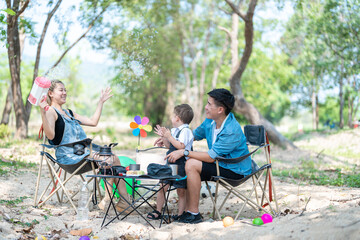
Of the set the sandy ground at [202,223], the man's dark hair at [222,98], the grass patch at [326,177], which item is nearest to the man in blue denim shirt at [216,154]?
the man's dark hair at [222,98]

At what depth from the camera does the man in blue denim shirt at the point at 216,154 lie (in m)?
3.11

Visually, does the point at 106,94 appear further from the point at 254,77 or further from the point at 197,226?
the point at 254,77

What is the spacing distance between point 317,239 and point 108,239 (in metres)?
1.48

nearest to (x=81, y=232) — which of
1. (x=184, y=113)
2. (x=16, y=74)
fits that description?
(x=184, y=113)

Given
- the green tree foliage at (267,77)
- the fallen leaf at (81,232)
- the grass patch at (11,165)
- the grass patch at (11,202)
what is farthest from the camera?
the green tree foliage at (267,77)

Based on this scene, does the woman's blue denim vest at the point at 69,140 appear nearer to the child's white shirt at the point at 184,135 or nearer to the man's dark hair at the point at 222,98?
the child's white shirt at the point at 184,135

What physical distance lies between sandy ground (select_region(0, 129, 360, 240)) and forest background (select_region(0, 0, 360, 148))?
5.23 ft

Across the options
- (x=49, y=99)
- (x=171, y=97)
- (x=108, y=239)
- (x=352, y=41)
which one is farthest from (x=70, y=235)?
(x=171, y=97)

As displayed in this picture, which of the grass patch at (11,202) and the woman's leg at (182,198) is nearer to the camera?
the woman's leg at (182,198)

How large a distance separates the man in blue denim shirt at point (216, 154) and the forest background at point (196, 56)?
207 centimetres

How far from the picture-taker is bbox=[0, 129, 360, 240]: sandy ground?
90.7 inches

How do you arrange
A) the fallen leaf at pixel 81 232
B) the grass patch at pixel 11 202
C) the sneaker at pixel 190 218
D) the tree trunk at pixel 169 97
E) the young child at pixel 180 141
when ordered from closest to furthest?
1. the fallen leaf at pixel 81 232
2. the sneaker at pixel 190 218
3. the young child at pixel 180 141
4. the grass patch at pixel 11 202
5. the tree trunk at pixel 169 97

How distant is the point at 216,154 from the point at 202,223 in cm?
57

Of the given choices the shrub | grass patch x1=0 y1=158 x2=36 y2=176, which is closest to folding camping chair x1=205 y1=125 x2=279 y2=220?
grass patch x1=0 y1=158 x2=36 y2=176
